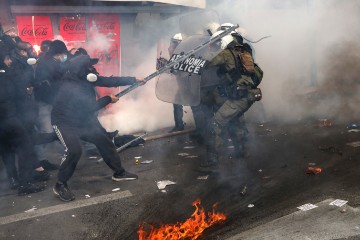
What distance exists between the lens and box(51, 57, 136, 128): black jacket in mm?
4863

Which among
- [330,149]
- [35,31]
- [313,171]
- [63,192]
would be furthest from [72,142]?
[35,31]

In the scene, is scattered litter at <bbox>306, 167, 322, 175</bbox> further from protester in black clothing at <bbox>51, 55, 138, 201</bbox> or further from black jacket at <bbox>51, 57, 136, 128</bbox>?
black jacket at <bbox>51, 57, 136, 128</bbox>

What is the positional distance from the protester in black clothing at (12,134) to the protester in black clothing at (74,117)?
0.60 metres

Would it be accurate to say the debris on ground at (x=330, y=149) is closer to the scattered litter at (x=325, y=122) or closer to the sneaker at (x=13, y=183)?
the scattered litter at (x=325, y=122)

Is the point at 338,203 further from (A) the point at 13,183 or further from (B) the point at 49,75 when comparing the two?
(B) the point at 49,75

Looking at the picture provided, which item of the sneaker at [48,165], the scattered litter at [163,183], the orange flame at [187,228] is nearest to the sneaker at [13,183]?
the sneaker at [48,165]

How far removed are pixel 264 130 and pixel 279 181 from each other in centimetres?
286

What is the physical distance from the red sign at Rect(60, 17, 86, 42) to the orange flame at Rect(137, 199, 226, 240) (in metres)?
6.11

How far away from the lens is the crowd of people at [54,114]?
4.87 meters

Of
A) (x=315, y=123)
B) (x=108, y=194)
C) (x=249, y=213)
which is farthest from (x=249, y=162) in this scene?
(x=315, y=123)

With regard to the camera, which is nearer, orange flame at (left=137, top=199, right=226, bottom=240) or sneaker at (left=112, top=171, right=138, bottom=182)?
orange flame at (left=137, top=199, right=226, bottom=240)

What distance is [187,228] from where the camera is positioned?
383 cm

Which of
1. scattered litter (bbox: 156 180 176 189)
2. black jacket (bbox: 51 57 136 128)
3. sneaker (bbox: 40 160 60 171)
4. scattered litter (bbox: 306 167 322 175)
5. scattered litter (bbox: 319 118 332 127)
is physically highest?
black jacket (bbox: 51 57 136 128)

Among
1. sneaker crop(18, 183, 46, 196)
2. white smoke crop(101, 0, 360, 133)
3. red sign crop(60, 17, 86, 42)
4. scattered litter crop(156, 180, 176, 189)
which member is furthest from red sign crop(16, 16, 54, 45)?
scattered litter crop(156, 180, 176, 189)
